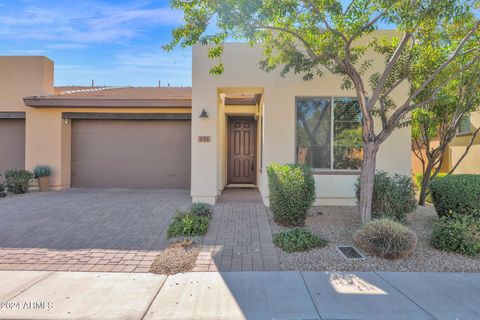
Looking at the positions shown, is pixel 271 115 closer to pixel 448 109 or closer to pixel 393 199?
pixel 393 199

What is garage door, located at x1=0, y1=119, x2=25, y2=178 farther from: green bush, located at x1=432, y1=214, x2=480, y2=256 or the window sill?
green bush, located at x1=432, y1=214, x2=480, y2=256

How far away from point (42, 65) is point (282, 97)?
8.71 metres

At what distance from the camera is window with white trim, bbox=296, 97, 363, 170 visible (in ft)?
25.6

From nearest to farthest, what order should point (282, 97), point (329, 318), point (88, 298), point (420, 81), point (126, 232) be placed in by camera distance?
1. point (329, 318)
2. point (88, 298)
3. point (126, 232)
4. point (420, 81)
5. point (282, 97)

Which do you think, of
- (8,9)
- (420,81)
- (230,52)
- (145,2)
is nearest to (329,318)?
(420,81)

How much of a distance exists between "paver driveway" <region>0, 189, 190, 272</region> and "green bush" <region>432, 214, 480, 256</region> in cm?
442

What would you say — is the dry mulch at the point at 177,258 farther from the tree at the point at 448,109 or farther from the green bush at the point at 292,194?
the tree at the point at 448,109

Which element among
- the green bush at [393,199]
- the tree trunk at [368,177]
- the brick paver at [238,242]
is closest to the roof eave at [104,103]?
the brick paver at [238,242]

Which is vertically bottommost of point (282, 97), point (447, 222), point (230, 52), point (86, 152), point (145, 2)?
point (447, 222)

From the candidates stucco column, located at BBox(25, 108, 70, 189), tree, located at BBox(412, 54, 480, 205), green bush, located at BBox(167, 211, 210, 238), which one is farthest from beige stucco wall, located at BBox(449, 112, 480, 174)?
stucco column, located at BBox(25, 108, 70, 189)

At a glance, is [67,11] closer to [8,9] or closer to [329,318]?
[8,9]

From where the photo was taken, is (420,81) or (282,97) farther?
(282,97)

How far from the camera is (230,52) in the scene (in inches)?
311

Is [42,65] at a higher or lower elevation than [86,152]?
higher
